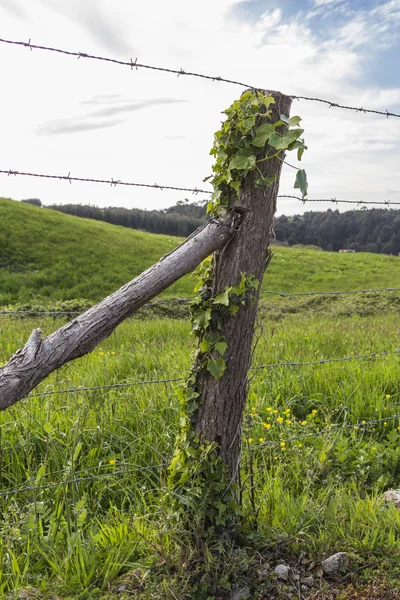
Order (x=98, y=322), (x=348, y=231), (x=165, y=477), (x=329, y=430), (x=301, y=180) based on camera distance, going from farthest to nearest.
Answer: (x=348, y=231), (x=329, y=430), (x=165, y=477), (x=301, y=180), (x=98, y=322)

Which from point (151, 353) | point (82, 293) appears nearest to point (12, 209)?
point (82, 293)

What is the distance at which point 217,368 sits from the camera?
239 centimetres

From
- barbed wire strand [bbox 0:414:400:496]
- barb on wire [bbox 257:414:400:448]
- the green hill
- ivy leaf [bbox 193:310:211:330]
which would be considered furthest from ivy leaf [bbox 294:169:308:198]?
the green hill

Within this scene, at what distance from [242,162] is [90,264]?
19927 millimetres

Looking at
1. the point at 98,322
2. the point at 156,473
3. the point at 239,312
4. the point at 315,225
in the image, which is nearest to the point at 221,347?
the point at 239,312

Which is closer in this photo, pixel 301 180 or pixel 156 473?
pixel 301 180

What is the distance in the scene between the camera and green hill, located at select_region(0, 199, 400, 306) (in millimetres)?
18688

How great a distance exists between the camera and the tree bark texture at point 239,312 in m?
2.43

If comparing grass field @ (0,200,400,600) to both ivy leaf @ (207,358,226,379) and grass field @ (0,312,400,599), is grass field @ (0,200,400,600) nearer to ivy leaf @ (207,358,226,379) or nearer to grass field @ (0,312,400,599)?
grass field @ (0,312,400,599)

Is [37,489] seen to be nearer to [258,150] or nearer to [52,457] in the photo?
[52,457]

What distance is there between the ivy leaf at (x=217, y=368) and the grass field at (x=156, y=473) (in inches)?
10.6

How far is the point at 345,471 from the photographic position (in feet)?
11.3

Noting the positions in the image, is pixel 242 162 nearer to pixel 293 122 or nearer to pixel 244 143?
pixel 244 143

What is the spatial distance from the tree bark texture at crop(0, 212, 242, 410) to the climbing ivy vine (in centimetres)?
18
